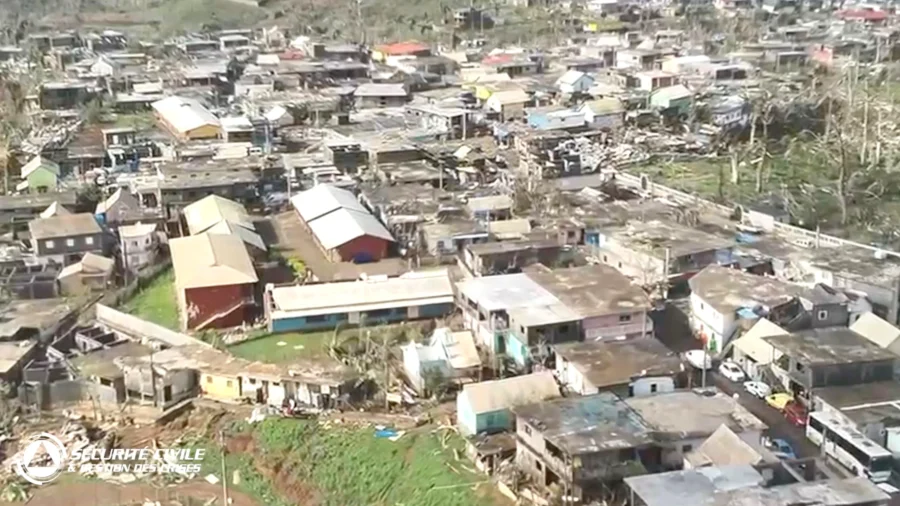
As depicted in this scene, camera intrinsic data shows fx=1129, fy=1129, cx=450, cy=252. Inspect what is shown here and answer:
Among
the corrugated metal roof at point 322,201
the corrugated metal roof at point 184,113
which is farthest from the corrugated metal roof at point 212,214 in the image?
the corrugated metal roof at point 184,113

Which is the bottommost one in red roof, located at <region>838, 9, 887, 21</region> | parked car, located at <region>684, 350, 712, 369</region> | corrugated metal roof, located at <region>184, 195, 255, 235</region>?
parked car, located at <region>684, 350, 712, 369</region>

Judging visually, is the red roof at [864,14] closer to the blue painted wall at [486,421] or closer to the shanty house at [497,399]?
the shanty house at [497,399]

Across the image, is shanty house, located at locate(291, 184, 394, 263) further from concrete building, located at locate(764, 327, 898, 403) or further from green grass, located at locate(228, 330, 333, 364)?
concrete building, located at locate(764, 327, 898, 403)

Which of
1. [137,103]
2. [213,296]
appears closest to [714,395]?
[213,296]

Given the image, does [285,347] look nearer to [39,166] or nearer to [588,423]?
[588,423]

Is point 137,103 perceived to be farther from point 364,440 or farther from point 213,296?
point 364,440
